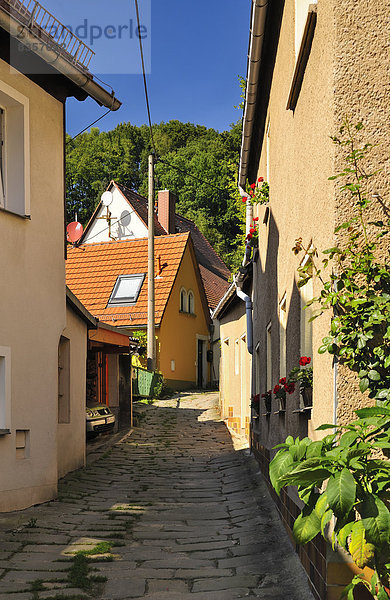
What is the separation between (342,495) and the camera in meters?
3.77

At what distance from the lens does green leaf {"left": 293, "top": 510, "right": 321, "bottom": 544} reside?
4027 millimetres

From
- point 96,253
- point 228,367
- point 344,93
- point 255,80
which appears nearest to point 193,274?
point 96,253

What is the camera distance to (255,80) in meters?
10.5

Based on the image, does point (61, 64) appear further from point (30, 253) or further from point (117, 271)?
point (117, 271)

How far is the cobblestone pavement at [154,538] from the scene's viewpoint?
6055 mm

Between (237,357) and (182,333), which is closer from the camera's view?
(237,357)

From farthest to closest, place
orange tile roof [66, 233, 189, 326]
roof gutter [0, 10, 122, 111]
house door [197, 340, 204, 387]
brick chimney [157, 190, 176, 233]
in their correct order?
brick chimney [157, 190, 176, 233], house door [197, 340, 204, 387], orange tile roof [66, 233, 189, 326], roof gutter [0, 10, 122, 111]

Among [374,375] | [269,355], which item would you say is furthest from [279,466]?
[269,355]

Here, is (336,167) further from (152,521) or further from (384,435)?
(152,521)

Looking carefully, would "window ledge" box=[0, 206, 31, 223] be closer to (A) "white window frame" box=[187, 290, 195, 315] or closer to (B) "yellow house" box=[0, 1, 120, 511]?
(B) "yellow house" box=[0, 1, 120, 511]

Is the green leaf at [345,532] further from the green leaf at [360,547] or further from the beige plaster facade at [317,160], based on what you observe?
the beige plaster facade at [317,160]

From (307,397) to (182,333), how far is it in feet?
78.3

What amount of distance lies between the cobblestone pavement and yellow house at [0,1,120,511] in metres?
0.68

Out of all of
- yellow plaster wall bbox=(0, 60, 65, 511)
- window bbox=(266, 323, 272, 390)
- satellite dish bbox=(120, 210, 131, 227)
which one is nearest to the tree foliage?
satellite dish bbox=(120, 210, 131, 227)
